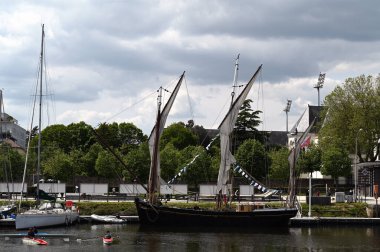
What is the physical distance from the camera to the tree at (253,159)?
101125 millimetres

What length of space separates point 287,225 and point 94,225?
757 inches

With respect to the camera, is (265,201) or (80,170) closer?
(265,201)

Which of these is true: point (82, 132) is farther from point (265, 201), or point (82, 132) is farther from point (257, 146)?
point (265, 201)

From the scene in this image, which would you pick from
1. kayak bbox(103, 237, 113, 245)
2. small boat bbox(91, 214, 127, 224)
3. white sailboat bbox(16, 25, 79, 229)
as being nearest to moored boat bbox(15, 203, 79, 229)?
white sailboat bbox(16, 25, 79, 229)

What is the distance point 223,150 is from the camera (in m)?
69.2

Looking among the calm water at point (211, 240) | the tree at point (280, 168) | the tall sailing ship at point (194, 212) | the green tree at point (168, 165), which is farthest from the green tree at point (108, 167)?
the calm water at point (211, 240)

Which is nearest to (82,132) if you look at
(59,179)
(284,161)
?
(59,179)

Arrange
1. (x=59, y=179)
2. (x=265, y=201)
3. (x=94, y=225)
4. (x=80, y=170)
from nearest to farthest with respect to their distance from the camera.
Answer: (x=94, y=225)
(x=265, y=201)
(x=59, y=179)
(x=80, y=170)

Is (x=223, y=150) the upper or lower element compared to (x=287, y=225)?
upper

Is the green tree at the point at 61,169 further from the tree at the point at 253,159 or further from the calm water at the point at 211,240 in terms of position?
the calm water at the point at 211,240

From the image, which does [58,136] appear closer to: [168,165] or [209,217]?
[168,165]

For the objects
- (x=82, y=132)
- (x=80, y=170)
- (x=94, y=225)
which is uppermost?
(x=82, y=132)

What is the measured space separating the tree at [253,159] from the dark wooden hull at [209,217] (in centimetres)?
3411

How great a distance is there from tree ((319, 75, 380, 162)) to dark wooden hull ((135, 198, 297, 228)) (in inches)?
1485
